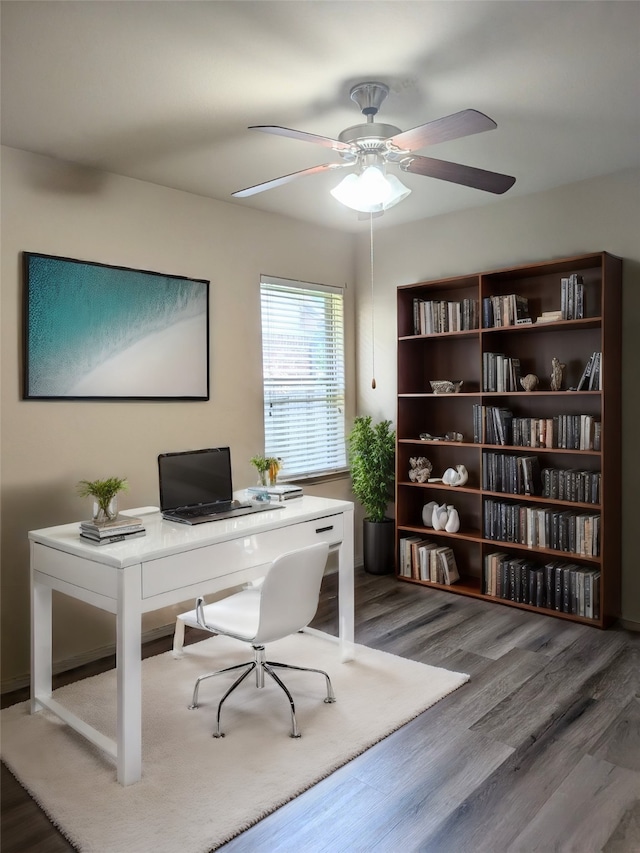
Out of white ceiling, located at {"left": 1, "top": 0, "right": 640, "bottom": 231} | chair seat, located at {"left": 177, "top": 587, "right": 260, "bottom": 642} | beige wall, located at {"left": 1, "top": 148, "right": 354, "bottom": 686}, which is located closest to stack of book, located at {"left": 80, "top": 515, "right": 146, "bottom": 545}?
chair seat, located at {"left": 177, "top": 587, "right": 260, "bottom": 642}

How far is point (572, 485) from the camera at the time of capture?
370 cm

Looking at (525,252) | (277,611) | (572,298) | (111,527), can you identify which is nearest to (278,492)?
(277,611)

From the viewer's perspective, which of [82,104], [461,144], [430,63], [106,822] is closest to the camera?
[106,822]

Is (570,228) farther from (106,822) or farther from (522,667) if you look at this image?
(106,822)

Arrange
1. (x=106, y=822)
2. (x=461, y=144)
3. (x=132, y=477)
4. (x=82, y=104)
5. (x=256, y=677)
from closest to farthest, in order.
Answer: (x=106, y=822) → (x=82, y=104) → (x=256, y=677) → (x=461, y=144) → (x=132, y=477)

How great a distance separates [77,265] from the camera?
3.25 m

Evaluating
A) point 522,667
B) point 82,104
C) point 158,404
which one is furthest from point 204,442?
point 522,667

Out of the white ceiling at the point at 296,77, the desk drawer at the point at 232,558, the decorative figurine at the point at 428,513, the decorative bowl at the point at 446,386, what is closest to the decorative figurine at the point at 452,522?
the decorative figurine at the point at 428,513

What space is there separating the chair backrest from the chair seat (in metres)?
0.11

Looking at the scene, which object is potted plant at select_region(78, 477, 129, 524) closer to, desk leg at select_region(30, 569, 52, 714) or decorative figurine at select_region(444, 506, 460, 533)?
desk leg at select_region(30, 569, 52, 714)

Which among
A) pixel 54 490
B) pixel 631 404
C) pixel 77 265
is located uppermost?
pixel 77 265

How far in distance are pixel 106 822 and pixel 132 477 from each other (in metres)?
1.85

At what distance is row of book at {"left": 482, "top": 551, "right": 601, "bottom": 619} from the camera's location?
362 cm

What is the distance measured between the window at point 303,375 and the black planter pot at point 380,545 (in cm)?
55
